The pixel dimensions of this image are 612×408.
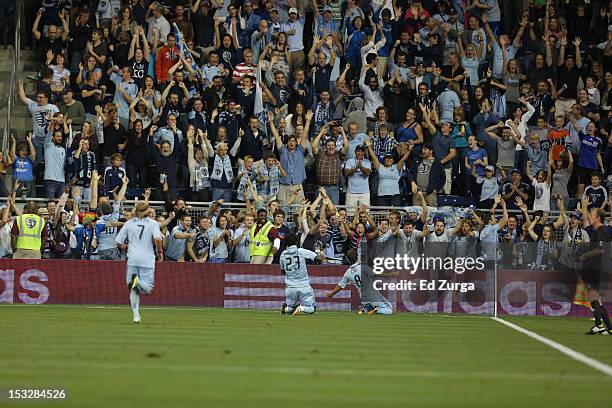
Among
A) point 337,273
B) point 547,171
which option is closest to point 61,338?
point 337,273

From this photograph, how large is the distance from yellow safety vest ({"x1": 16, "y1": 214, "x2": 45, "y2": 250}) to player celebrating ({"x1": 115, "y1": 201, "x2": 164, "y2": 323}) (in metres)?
5.87

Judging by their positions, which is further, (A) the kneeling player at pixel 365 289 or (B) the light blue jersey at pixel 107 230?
(B) the light blue jersey at pixel 107 230

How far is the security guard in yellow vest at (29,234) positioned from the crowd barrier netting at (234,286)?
0.29 meters

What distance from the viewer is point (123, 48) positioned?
28625 millimetres

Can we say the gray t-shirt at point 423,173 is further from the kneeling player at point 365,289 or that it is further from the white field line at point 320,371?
the white field line at point 320,371

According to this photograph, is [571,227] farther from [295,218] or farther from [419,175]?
[295,218]

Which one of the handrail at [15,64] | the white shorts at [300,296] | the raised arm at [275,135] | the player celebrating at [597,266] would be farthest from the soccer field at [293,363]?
the handrail at [15,64]

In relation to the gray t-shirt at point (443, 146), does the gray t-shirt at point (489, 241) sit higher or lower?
lower

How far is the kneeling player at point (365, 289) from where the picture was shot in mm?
24266

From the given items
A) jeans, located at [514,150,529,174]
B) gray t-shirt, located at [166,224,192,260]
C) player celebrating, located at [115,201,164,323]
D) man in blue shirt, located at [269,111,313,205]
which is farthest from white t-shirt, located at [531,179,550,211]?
player celebrating, located at [115,201,164,323]

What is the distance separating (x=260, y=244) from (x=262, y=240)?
107 mm

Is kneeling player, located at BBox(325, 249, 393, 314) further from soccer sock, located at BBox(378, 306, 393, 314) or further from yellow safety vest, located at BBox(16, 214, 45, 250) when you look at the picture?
yellow safety vest, located at BBox(16, 214, 45, 250)

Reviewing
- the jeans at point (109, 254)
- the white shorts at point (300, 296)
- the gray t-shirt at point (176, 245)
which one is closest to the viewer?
the white shorts at point (300, 296)

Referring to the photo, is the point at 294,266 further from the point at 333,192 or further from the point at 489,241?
the point at 489,241
